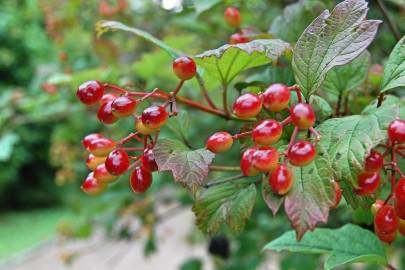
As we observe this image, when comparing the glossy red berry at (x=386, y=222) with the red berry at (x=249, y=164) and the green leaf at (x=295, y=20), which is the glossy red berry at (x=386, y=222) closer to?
the red berry at (x=249, y=164)

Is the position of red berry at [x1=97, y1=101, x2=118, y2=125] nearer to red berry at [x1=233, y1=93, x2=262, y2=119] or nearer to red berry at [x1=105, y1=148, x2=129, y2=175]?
red berry at [x1=105, y1=148, x2=129, y2=175]

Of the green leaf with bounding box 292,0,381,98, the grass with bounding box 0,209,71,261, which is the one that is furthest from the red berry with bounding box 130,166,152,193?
the grass with bounding box 0,209,71,261

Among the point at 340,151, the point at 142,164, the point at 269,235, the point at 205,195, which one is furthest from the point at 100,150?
the point at 269,235

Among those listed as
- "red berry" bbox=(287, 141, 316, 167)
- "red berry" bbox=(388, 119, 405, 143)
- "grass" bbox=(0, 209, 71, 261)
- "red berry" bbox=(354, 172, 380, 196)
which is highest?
"red berry" bbox=(388, 119, 405, 143)

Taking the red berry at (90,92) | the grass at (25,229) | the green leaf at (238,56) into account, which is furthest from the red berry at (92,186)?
the grass at (25,229)

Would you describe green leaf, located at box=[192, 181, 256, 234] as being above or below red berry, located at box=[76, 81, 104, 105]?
below

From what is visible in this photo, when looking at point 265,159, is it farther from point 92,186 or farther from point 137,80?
point 137,80
